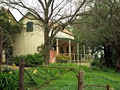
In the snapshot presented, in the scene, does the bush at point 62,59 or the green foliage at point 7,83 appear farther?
the bush at point 62,59

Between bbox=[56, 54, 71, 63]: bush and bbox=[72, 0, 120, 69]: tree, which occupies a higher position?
bbox=[72, 0, 120, 69]: tree

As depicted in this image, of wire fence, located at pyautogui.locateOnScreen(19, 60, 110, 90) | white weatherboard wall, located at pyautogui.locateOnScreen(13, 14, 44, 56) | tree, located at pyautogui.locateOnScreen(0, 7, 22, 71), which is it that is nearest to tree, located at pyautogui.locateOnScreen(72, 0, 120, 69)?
wire fence, located at pyautogui.locateOnScreen(19, 60, 110, 90)

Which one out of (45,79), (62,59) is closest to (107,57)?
(62,59)

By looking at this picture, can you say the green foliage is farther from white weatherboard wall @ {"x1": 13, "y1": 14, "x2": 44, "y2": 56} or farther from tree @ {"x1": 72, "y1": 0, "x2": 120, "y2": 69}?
white weatherboard wall @ {"x1": 13, "y1": 14, "x2": 44, "y2": 56}

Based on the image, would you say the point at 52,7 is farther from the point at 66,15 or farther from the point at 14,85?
the point at 14,85

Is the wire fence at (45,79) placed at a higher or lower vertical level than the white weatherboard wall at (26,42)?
lower

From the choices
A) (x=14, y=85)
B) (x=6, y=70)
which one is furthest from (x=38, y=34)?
(x=14, y=85)

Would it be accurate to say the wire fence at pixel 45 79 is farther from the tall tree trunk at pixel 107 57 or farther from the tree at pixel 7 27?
the tall tree trunk at pixel 107 57

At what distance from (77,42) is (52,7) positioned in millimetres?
11843

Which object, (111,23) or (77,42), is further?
(77,42)

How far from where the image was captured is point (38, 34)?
22.2m

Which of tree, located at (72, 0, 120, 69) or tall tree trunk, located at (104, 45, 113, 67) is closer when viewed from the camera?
tree, located at (72, 0, 120, 69)

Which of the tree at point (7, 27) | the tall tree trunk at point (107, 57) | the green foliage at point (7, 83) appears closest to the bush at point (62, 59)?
the tree at point (7, 27)

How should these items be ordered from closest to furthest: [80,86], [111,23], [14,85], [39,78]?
[80,86] < [14,85] < [39,78] < [111,23]
